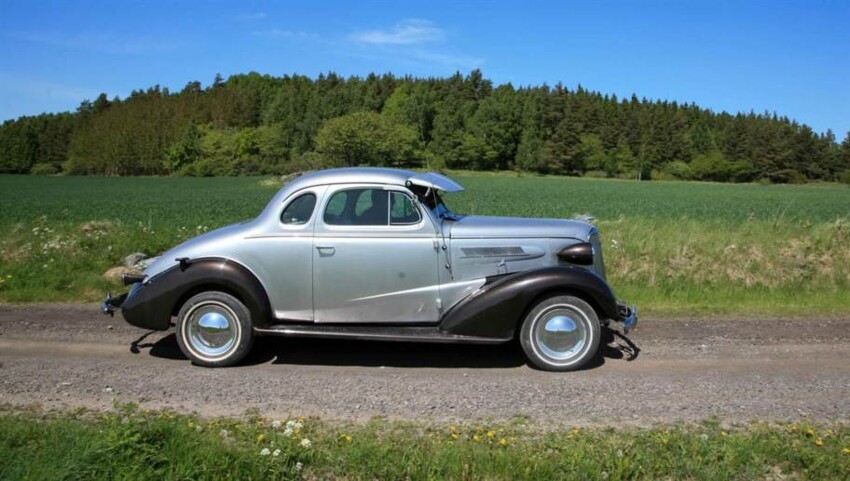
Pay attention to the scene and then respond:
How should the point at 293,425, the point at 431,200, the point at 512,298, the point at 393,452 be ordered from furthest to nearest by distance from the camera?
the point at 431,200 → the point at 512,298 → the point at 293,425 → the point at 393,452

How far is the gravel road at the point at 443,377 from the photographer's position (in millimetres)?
5172

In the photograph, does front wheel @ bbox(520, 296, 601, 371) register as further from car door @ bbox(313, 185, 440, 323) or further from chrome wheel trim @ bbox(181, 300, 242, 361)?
chrome wheel trim @ bbox(181, 300, 242, 361)

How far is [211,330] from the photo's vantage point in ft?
21.3

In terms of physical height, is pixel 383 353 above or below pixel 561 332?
below

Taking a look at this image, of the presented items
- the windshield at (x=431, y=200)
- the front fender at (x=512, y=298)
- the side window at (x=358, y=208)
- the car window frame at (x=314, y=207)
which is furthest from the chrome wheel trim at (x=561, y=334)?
the car window frame at (x=314, y=207)

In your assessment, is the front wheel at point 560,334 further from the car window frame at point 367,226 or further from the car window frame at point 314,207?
the car window frame at point 314,207

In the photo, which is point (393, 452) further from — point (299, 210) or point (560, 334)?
point (299, 210)

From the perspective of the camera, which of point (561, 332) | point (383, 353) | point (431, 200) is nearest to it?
point (561, 332)

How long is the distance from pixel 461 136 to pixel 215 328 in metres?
98.2

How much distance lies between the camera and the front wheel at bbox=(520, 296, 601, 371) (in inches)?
251

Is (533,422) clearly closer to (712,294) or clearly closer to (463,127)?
(712,294)

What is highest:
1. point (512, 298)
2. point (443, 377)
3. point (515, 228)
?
point (515, 228)

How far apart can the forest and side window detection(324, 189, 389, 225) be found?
79221 mm

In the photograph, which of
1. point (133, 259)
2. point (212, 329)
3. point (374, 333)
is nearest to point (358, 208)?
point (374, 333)
